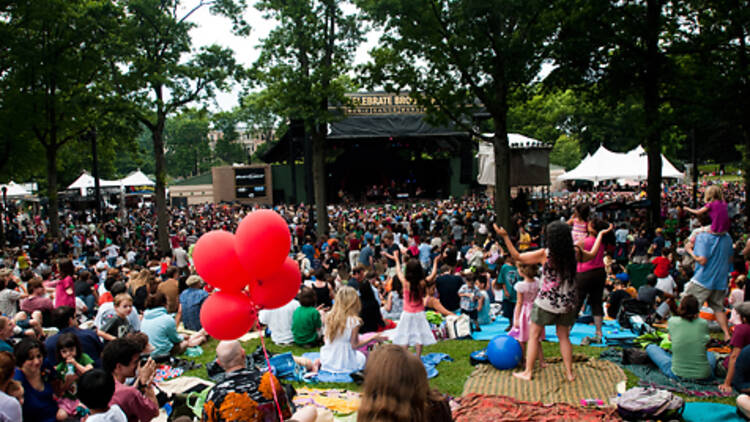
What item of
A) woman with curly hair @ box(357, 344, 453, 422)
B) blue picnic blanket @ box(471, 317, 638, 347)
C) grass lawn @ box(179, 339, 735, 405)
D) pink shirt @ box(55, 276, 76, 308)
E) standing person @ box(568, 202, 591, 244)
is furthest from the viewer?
pink shirt @ box(55, 276, 76, 308)

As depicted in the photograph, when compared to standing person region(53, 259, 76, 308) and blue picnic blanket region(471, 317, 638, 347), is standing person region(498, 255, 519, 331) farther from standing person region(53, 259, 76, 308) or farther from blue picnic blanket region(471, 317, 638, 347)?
standing person region(53, 259, 76, 308)

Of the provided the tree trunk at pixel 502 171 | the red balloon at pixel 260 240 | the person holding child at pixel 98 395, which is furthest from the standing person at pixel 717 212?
the tree trunk at pixel 502 171

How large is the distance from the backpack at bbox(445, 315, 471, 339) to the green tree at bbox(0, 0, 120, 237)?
46.0 ft

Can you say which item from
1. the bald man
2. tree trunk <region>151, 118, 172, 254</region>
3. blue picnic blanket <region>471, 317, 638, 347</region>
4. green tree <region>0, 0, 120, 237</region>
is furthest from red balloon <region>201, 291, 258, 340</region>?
green tree <region>0, 0, 120, 237</region>

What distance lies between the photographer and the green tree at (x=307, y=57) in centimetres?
1617

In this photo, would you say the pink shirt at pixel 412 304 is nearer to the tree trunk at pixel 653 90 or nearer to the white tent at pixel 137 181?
the tree trunk at pixel 653 90

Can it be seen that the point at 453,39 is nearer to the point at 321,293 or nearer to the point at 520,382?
the point at 321,293

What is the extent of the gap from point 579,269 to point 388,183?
1168 inches

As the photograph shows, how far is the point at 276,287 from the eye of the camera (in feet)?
12.9

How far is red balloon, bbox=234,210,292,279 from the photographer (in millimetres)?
3586

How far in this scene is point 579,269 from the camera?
5.92 meters

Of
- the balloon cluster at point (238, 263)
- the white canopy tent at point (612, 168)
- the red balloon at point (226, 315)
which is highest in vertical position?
the white canopy tent at point (612, 168)

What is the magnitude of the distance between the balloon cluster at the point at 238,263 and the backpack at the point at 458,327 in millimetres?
3896

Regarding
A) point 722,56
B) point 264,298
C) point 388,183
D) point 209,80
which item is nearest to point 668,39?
point 722,56
